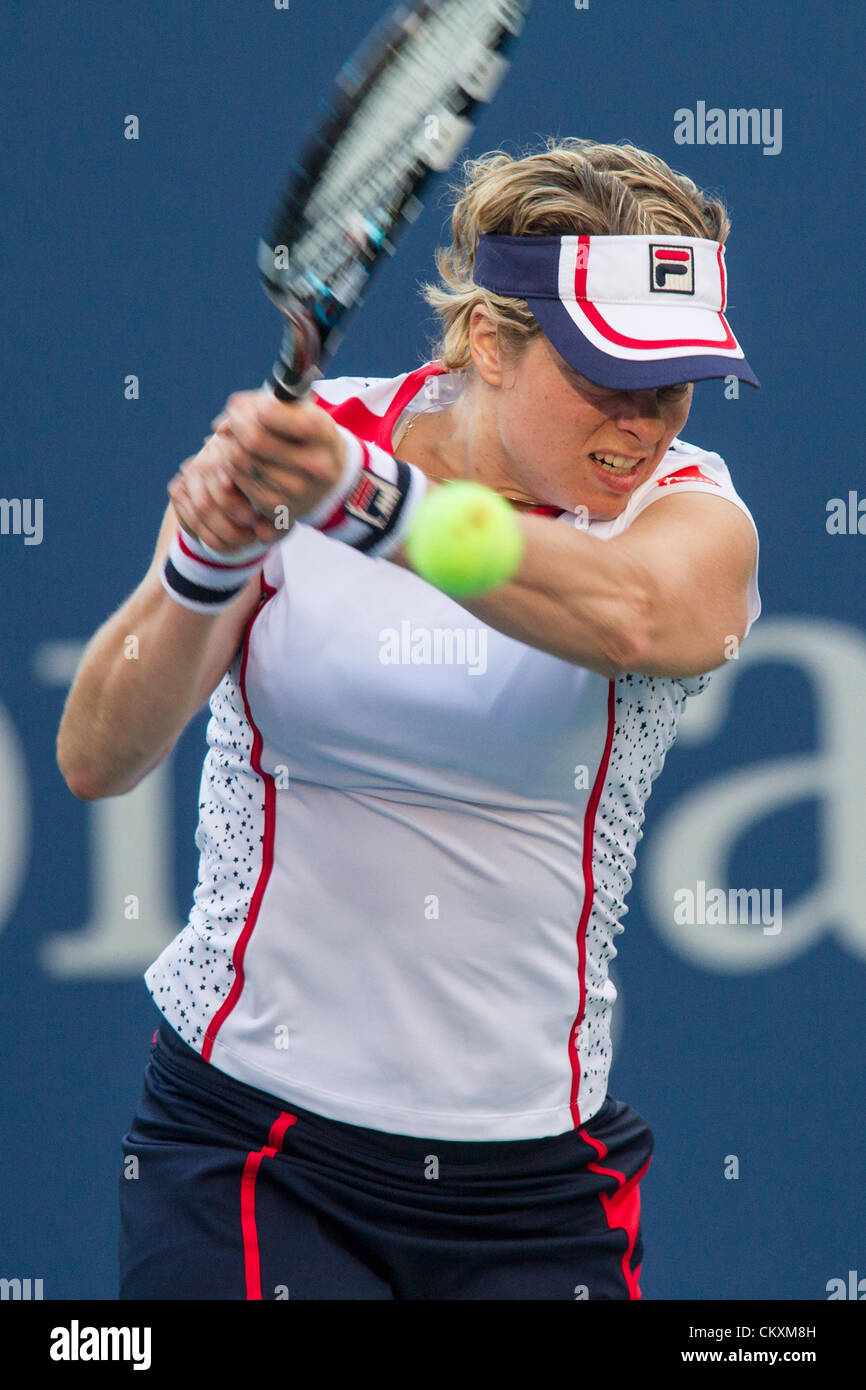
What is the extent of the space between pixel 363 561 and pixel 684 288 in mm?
421

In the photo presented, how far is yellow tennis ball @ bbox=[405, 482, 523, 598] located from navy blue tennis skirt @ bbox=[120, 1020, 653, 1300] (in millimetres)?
639

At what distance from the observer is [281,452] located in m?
1.34

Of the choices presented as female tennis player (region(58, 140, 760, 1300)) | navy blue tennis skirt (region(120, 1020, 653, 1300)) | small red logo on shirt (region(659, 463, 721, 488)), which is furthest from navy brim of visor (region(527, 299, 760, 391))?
navy blue tennis skirt (region(120, 1020, 653, 1300))

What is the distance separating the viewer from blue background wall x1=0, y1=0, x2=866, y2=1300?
2.73m

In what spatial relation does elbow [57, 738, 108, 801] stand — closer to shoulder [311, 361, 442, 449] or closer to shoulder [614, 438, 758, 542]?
shoulder [311, 361, 442, 449]

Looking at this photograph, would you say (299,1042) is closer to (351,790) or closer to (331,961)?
(331,961)

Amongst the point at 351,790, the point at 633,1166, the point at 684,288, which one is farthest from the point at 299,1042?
the point at 684,288

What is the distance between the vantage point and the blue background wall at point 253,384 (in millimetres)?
2730

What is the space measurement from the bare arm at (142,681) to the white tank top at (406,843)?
0.06m

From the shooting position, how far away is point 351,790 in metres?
1.74

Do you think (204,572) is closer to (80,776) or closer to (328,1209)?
(80,776)

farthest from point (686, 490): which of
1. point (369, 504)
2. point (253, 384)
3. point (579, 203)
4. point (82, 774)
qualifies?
point (253, 384)

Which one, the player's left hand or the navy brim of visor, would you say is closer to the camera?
the player's left hand

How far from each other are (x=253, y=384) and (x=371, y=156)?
1379 millimetres
